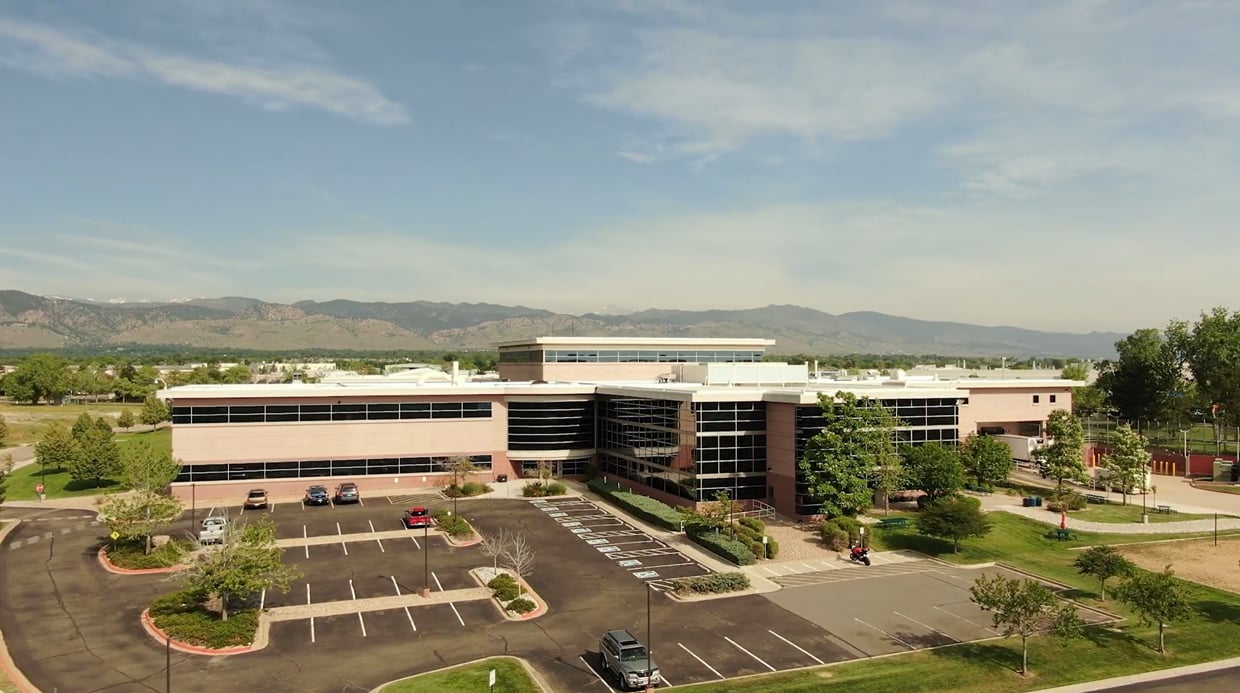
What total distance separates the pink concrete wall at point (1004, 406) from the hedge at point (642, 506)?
40.3 m

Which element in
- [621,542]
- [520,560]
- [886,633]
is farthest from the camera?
[621,542]

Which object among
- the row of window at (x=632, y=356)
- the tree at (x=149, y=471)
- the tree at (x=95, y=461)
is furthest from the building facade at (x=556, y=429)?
the tree at (x=95, y=461)

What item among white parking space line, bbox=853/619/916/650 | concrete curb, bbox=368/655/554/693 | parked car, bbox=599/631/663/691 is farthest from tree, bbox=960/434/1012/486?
concrete curb, bbox=368/655/554/693

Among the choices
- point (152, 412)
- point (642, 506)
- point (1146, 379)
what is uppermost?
point (1146, 379)

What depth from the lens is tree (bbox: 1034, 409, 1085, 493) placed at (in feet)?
226

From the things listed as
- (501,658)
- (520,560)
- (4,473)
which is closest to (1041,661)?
(501,658)

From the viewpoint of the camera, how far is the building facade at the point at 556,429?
62000 mm

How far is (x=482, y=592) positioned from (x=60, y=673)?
1886 centimetres

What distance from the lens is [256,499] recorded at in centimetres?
6612

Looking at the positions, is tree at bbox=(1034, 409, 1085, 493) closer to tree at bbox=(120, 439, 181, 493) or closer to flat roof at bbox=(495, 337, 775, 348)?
flat roof at bbox=(495, 337, 775, 348)

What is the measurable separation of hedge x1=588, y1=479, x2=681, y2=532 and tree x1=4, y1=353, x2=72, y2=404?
152304 millimetres

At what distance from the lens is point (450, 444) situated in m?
76.0

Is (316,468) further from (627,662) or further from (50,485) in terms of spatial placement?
(627,662)

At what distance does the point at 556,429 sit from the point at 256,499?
90.7ft
